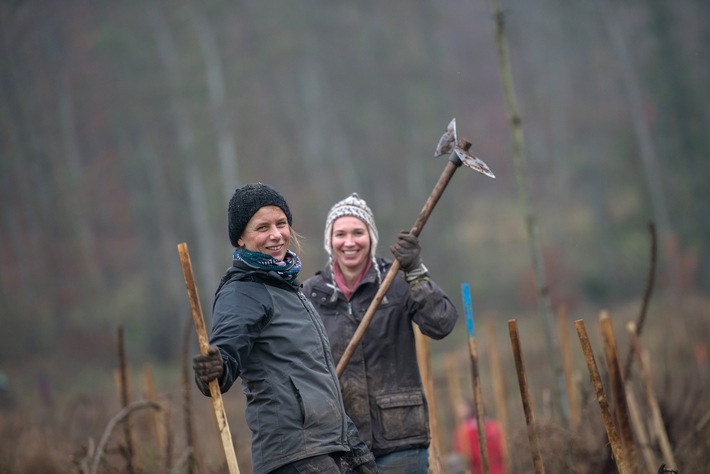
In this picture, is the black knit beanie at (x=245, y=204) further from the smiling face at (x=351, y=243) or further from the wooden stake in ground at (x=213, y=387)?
the smiling face at (x=351, y=243)

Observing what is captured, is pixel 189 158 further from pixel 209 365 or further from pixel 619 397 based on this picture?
pixel 209 365

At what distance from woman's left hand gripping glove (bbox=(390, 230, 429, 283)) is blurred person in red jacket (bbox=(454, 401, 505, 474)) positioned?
4.07 meters

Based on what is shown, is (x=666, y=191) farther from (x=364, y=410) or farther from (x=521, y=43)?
(x=364, y=410)

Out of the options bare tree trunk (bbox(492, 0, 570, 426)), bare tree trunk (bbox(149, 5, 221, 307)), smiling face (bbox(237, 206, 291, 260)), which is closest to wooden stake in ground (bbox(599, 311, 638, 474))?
smiling face (bbox(237, 206, 291, 260))

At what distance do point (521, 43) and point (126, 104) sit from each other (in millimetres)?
18306

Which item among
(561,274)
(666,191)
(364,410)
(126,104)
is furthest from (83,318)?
(364,410)

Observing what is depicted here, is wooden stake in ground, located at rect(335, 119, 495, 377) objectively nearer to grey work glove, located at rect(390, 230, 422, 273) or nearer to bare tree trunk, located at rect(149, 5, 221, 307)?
grey work glove, located at rect(390, 230, 422, 273)

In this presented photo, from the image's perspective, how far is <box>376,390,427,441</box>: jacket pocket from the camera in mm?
4133

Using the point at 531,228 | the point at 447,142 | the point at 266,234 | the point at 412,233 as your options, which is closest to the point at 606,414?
the point at 412,233

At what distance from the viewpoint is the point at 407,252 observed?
418 cm

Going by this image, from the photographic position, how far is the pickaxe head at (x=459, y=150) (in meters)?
4.10

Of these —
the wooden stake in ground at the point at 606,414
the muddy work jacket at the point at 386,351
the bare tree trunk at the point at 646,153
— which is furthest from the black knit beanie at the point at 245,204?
the bare tree trunk at the point at 646,153

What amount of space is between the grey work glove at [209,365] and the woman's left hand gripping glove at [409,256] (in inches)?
51.7

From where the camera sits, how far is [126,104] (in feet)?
102
